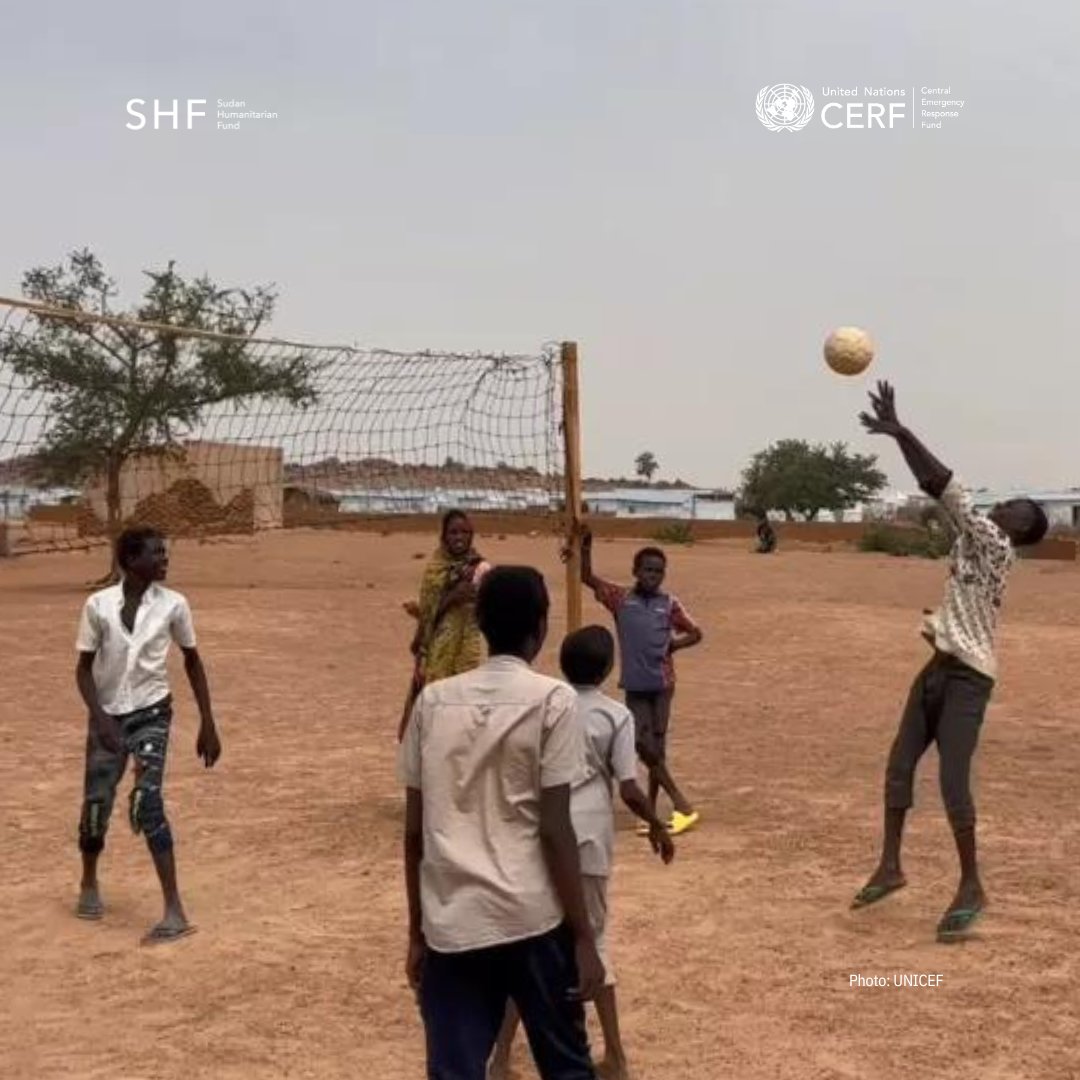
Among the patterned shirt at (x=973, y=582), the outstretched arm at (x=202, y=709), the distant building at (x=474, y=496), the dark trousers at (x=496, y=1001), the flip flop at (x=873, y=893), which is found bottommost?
the flip flop at (x=873, y=893)

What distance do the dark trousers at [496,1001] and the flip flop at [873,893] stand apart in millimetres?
2683

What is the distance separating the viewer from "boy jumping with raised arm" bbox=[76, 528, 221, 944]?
5.12m

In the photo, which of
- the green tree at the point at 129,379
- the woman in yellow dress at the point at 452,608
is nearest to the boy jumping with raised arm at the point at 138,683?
the woman in yellow dress at the point at 452,608

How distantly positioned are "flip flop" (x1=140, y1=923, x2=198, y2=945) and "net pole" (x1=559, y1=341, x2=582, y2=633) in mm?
2342

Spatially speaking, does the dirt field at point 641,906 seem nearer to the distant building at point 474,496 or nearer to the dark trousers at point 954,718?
the dark trousers at point 954,718

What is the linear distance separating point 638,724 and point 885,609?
44.2ft

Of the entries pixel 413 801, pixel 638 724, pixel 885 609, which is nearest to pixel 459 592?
pixel 638 724

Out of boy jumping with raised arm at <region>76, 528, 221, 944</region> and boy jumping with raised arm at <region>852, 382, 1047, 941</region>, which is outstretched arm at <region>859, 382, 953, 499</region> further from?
boy jumping with raised arm at <region>76, 528, 221, 944</region>

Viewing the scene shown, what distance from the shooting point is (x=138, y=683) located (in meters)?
5.15

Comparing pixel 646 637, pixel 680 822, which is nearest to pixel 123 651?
pixel 646 637

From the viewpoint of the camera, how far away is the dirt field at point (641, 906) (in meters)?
4.14

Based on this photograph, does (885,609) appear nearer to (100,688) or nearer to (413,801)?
(100,688)

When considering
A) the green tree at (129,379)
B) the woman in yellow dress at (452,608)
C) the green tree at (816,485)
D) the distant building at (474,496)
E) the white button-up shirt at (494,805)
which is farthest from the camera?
the green tree at (816,485)

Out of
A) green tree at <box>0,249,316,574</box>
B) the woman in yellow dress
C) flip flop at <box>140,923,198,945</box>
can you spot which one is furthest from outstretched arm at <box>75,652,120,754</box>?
green tree at <box>0,249,316,574</box>
